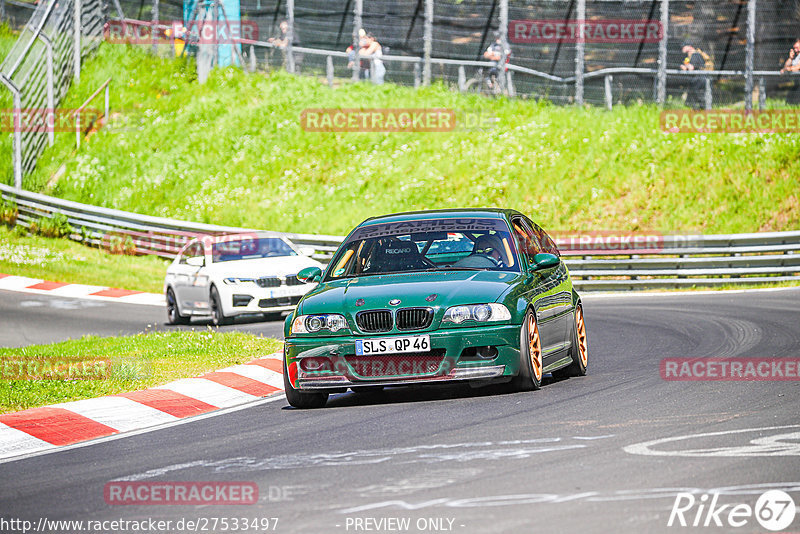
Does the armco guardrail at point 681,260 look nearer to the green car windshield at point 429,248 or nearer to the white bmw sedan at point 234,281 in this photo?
the white bmw sedan at point 234,281

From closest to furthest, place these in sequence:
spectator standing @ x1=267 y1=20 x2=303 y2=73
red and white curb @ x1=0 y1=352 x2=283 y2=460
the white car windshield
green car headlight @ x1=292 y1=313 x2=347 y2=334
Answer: red and white curb @ x1=0 y1=352 x2=283 y2=460, green car headlight @ x1=292 y1=313 x2=347 y2=334, the white car windshield, spectator standing @ x1=267 y1=20 x2=303 y2=73

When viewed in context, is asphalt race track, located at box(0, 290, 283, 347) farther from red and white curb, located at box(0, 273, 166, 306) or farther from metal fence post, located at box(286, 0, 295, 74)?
metal fence post, located at box(286, 0, 295, 74)

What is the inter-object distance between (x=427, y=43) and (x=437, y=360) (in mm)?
21956

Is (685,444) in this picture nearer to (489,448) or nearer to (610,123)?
(489,448)

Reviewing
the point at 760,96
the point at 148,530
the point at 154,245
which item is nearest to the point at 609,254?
the point at 760,96

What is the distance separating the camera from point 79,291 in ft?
75.6

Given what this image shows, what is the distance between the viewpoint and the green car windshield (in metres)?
10.2

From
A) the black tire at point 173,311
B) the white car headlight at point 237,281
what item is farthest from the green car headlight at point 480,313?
the black tire at point 173,311

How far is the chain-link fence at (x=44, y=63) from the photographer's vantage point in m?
31.2

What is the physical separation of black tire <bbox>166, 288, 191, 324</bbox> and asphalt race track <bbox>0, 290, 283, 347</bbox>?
0.58ft

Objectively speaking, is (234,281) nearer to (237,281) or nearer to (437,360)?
(237,281)

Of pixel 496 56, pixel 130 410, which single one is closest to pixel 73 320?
pixel 130 410

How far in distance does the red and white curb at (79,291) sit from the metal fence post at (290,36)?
34.3ft

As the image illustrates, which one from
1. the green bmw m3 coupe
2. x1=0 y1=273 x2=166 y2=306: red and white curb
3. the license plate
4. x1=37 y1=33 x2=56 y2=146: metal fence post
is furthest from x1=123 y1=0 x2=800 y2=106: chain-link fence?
the license plate
